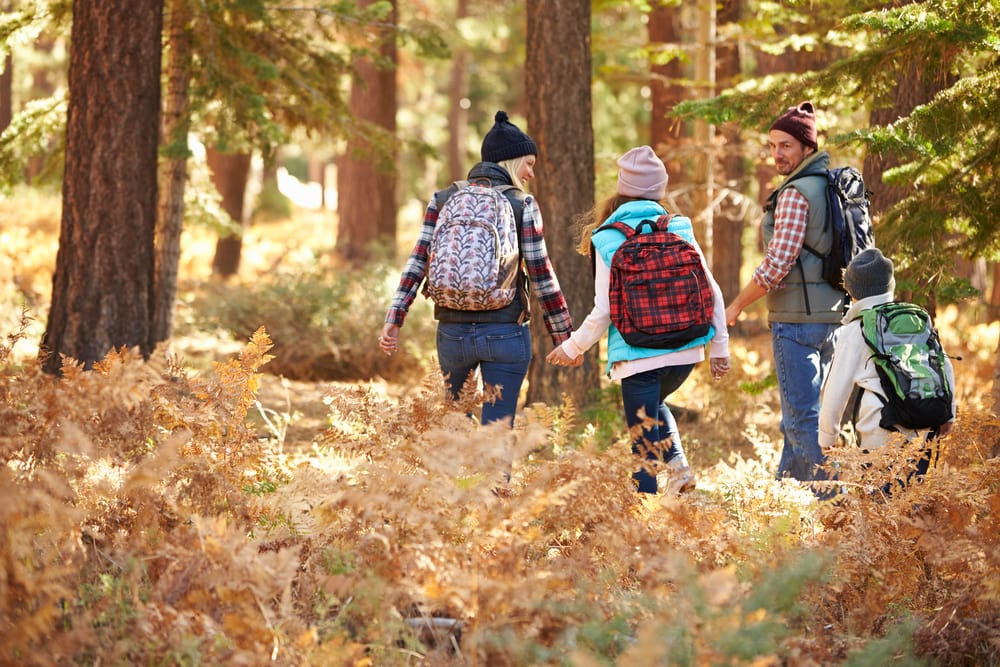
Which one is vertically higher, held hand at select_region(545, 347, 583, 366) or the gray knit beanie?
the gray knit beanie

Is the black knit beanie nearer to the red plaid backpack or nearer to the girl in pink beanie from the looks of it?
the girl in pink beanie

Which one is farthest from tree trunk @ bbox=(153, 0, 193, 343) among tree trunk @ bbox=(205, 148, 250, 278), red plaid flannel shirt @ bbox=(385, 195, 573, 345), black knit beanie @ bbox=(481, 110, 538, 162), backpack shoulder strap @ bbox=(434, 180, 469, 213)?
tree trunk @ bbox=(205, 148, 250, 278)

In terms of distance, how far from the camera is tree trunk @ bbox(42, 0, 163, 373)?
25.7ft

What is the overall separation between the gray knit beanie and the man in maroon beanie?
22.0 inches

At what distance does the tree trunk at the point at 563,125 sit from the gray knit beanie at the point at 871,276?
3.29 m

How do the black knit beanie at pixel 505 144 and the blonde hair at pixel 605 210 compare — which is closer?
the blonde hair at pixel 605 210

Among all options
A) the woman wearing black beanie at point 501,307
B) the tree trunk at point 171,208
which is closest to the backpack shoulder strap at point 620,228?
the woman wearing black beanie at point 501,307

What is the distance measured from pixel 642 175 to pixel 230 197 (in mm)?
13639

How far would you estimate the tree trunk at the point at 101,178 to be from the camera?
25.7 feet

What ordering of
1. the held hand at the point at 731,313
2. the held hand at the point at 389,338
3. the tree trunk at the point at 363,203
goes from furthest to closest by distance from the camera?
1. the tree trunk at the point at 363,203
2. the held hand at the point at 731,313
3. the held hand at the point at 389,338

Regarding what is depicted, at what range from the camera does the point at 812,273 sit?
18.5 ft

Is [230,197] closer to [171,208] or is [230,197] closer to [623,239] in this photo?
[171,208]

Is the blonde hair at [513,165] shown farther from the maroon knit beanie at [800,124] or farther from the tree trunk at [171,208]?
the tree trunk at [171,208]

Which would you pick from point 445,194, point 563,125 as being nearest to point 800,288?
point 445,194
